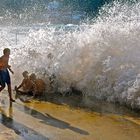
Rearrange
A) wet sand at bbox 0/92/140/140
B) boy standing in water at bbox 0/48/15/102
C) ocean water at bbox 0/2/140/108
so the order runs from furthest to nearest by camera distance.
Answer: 1. ocean water at bbox 0/2/140/108
2. boy standing in water at bbox 0/48/15/102
3. wet sand at bbox 0/92/140/140

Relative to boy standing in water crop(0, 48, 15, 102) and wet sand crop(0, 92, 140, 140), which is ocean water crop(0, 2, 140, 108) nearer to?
wet sand crop(0, 92, 140, 140)

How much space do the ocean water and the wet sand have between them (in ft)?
3.00

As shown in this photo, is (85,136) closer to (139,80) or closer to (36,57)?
(139,80)

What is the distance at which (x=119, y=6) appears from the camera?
17.5m

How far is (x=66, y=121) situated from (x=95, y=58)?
180 inches

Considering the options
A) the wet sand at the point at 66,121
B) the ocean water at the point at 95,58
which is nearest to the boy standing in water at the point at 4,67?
the wet sand at the point at 66,121

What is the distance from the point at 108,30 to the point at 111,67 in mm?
1818

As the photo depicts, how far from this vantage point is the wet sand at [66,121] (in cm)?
914

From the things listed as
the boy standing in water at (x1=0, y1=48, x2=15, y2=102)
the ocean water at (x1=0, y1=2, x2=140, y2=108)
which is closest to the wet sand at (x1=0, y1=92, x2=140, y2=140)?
the boy standing in water at (x1=0, y1=48, x2=15, y2=102)

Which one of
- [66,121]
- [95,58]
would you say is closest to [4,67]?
[66,121]

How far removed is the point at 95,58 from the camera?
14.4 meters

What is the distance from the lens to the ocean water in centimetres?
1281

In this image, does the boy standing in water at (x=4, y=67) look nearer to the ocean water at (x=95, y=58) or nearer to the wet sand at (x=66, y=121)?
the wet sand at (x=66, y=121)

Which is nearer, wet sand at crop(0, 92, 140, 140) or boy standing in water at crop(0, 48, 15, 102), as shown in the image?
wet sand at crop(0, 92, 140, 140)
